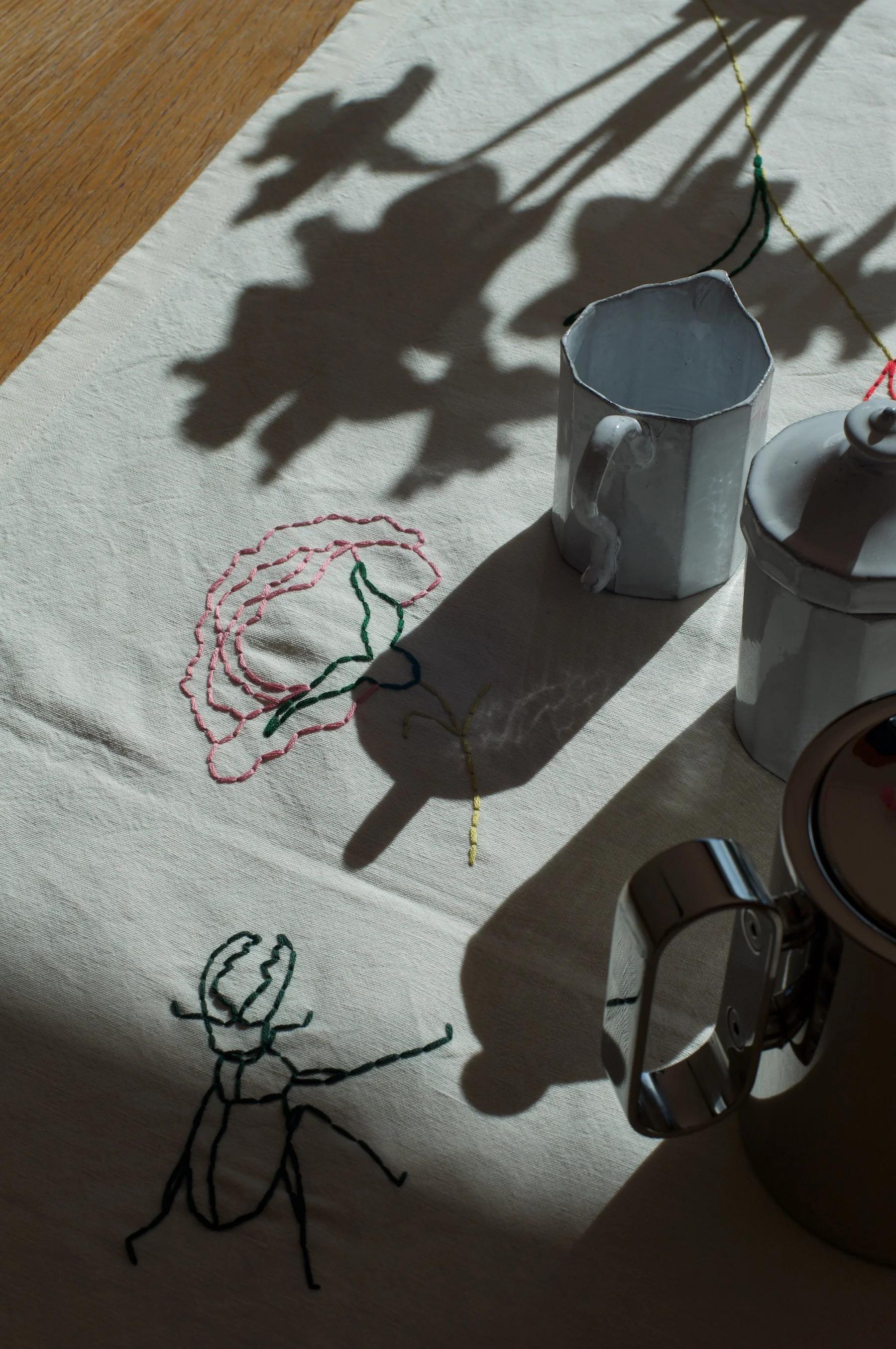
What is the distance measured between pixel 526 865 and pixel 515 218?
56 centimetres

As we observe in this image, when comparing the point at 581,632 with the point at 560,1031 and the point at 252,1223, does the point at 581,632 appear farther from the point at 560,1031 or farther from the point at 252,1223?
the point at 252,1223

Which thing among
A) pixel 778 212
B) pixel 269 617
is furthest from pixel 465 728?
pixel 778 212

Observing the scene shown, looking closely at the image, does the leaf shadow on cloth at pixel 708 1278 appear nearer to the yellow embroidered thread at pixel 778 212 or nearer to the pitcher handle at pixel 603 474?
the pitcher handle at pixel 603 474

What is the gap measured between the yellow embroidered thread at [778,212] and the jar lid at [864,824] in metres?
0.52

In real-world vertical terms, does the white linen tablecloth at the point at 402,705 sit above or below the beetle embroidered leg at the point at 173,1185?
above

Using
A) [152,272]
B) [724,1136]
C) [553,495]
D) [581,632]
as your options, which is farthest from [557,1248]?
[152,272]

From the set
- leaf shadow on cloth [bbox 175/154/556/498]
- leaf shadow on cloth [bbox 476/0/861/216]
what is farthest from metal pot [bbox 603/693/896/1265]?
leaf shadow on cloth [bbox 476/0/861/216]

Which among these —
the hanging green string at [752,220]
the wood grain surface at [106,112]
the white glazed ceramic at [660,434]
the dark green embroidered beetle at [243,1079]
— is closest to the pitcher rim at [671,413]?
the white glazed ceramic at [660,434]

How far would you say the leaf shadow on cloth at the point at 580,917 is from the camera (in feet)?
1.88

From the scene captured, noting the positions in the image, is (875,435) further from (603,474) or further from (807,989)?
(807,989)

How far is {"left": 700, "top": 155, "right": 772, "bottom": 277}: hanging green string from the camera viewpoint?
0.94 metres

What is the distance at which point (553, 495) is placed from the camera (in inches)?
31.7

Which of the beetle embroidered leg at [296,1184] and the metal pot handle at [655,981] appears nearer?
the metal pot handle at [655,981]

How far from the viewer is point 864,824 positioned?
401 mm
